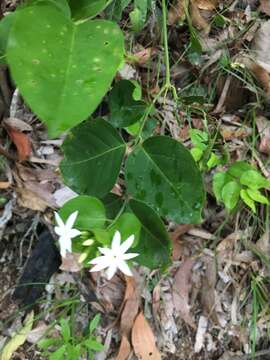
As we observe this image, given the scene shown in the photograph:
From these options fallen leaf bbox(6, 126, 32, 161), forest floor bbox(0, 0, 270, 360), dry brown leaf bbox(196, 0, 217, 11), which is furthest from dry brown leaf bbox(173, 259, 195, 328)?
dry brown leaf bbox(196, 0, 217, 11)

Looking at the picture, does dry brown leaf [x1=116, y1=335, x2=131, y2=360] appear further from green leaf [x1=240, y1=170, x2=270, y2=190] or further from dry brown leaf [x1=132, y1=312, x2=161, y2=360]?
green leaf [x1=240, y1=170, x2=270, y2=190]

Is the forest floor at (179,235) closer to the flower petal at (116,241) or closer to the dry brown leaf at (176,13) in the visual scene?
the dry brown leaf at (176,13)

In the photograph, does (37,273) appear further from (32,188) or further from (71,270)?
(32,188)

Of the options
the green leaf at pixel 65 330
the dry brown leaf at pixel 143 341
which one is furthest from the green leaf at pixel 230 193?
the green leaf at pixel 65 330

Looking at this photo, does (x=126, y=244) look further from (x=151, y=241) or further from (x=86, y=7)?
(x=86, y=7)

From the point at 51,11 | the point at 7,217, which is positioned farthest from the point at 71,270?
the point at 51,11

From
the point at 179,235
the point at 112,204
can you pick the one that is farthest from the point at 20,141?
the point at 112,204
